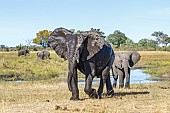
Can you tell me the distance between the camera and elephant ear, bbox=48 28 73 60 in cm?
1667

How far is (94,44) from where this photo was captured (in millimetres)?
16141

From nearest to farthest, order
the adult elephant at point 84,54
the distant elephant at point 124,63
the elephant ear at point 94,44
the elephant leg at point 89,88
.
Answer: the adult elephant at point 84,54
the elephant leg at point 89,88
the elephant ear at point 94,44
the distant elephant at point 124,63

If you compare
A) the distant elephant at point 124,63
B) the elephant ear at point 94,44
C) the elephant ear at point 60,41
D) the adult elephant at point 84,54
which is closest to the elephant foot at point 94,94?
the adult elephant at point 84,54

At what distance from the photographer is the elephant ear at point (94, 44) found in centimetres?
1602

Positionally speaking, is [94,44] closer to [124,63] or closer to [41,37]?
[124,63]

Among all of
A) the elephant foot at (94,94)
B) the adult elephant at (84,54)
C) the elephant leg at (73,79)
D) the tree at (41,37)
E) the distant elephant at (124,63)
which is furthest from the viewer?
the tree at (41,37)

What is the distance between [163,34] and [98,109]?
15410 centimetres

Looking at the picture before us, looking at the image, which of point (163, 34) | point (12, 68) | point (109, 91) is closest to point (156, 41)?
point (163, 34)

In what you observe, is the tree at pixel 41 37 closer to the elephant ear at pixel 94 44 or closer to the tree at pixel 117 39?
the tree at pixel 117 39

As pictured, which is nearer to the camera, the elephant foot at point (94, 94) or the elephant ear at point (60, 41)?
the elephant foot at point (94, 94)

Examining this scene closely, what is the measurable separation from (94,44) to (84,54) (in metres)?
0.61

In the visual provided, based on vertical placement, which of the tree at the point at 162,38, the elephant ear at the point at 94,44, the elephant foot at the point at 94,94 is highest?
the tree at the point at 162,38

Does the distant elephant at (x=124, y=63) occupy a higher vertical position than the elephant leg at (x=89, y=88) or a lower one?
higher

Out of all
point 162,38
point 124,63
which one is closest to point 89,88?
point 124,63
